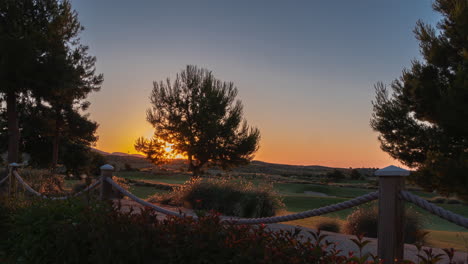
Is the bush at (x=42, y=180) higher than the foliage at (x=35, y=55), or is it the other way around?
the foliage at (x=35, y=55)

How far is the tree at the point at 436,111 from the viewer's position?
37.4ft

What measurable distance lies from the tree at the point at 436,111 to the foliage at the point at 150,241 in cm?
861

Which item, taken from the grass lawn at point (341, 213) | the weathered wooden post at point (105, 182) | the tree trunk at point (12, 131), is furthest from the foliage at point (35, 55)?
the weathered wooden post at point (105, 182)

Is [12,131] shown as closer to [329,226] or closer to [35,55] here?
[35,55]

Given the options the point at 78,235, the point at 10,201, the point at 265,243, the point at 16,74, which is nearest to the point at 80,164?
the point at 16,74

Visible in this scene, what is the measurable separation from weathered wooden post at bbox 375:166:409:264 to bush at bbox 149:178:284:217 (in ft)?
25.0

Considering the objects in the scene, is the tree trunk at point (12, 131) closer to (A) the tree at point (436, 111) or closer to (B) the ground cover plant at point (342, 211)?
(B) the ground cover plant at point (342, 211)

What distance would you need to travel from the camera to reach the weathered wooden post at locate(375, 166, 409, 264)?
12.1ft

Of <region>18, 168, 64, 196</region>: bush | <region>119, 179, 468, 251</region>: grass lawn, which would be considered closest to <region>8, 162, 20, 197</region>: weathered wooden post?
<region>18, 168, 64, 196</region>: bush

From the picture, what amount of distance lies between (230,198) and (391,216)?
974 cm

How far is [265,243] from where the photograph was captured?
3471 mm

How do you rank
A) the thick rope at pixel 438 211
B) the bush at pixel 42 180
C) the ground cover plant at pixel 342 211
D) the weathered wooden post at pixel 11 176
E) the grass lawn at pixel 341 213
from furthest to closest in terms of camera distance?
the bush at pixel 42 180 → the weathered wooden post at pixel 11 176 → the ground cover plant at pixel 342 211 → the grass lawn at pixel 341 213 → the thick rope at pixel 438 211

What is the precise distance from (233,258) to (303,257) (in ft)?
1.80

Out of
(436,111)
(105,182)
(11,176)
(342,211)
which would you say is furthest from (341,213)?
(105,182)
